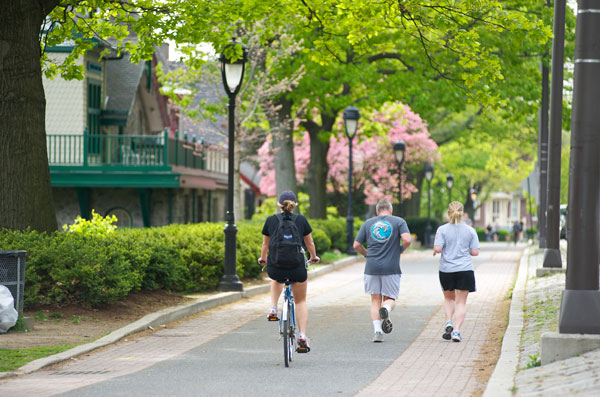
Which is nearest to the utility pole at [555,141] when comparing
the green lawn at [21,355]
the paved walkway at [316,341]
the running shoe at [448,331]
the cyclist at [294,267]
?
the paved walkway at [316,341]

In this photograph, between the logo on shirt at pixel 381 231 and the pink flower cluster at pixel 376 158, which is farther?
the pink flower cluster at pixel 376 158

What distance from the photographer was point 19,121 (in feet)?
47.1

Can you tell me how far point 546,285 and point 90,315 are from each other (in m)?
8.88

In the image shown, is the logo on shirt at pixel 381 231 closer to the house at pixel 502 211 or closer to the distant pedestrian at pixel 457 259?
the distant pedestrian at pixel 457 259

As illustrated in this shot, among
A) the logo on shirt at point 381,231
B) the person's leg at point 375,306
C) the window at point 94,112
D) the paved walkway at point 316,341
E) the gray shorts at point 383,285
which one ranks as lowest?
the paved walkway at point 316,341

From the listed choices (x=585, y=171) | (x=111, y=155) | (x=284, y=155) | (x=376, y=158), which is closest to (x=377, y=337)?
(x=585, y=171)

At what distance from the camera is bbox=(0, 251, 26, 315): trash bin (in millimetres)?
11625

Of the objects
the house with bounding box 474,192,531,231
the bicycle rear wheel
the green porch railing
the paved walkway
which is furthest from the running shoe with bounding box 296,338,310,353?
the house with bounding box 474,192,531,231

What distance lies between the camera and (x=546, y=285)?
18.1 metres

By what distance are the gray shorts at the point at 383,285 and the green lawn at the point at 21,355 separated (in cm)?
361

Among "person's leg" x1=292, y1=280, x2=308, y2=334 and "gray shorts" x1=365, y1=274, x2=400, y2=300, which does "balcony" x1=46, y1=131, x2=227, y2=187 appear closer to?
"gray shorts" x1=365, y1=274, x2=400, y2=300

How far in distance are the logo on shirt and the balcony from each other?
20520 millimetres

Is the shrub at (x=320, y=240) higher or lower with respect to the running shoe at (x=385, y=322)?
higher

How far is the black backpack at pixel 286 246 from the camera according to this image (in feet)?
33.2
